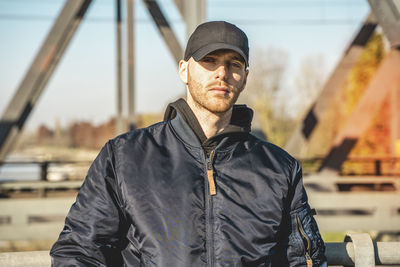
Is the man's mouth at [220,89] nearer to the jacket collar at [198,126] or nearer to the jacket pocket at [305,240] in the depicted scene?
the jacket collar at [198,126]

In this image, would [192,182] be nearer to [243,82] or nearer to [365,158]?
[243,82]

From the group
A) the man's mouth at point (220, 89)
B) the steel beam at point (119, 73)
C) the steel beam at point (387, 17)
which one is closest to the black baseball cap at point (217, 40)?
the man's mouth at point (220, 89)

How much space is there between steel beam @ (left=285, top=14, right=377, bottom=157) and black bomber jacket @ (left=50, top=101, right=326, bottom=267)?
18.6 feet

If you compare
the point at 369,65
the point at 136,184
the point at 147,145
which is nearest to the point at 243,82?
the point at 147,145

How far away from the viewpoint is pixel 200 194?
1513mm

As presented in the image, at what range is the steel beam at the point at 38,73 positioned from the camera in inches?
193

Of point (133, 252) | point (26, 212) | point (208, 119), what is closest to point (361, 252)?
point (208, 119)

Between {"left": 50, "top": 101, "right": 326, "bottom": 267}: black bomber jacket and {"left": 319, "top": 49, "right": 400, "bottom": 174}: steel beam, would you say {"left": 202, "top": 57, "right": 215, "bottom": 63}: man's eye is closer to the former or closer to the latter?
{"left": 50, "top": 101, "right": 326, "bottom": 267}: black bomber jacket

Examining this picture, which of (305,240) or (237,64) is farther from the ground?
(237,64)

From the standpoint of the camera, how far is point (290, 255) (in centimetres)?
158

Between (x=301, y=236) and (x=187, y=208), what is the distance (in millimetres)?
435

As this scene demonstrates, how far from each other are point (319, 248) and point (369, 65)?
47.9 feet

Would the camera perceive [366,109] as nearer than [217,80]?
No

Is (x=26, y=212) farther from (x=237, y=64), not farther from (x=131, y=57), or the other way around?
(x=237, y=64)
